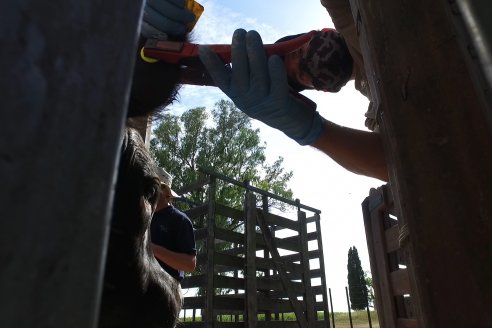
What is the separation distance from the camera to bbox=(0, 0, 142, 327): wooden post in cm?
25

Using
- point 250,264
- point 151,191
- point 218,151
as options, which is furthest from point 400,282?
point 218,151

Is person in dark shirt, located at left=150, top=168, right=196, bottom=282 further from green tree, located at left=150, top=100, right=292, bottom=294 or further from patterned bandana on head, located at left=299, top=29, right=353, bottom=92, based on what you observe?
green tree, located at left=150, top=100, right=292, bottom=294

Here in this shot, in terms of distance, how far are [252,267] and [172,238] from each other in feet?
10.4

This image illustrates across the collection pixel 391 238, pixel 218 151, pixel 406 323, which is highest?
pixel 218 151

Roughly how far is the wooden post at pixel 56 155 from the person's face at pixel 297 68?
4.56 feet

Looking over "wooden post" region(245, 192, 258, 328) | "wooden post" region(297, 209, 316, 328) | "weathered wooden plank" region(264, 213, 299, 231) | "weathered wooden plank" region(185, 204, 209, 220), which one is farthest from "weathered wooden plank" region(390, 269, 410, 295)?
"wooden post" region(297, 209, 316, 328)

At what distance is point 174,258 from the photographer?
2912 millimetres

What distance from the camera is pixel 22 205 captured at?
252 millimetres

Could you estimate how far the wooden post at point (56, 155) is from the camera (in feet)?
0.81

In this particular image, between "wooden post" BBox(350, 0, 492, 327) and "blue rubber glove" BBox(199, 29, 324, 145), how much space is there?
29.4 inches

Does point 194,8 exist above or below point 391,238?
above

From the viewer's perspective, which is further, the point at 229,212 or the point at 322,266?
the point at 322,266

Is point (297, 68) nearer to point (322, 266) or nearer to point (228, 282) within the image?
point (228, 282)

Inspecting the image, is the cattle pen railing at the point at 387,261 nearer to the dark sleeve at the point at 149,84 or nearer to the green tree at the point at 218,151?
the dark sleeve at the point at 149,84
